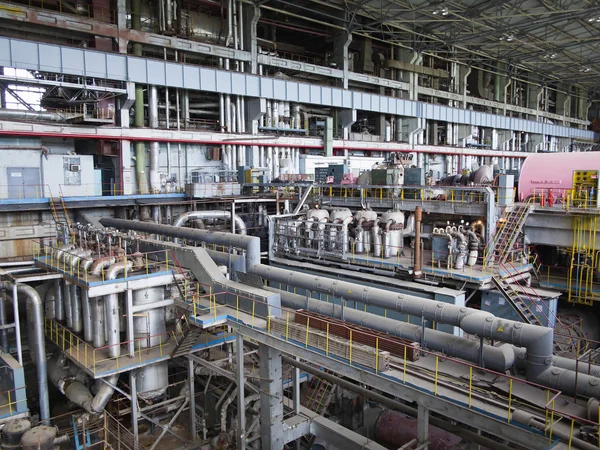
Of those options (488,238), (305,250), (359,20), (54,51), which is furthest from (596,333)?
(359,20)

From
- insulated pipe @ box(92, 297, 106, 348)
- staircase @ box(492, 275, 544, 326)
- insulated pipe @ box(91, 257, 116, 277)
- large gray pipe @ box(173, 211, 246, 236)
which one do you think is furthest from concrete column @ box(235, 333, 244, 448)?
large gray pipe @ box(173, 211, 246, 236)

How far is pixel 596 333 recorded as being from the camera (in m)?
21.5

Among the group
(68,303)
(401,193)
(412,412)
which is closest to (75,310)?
(68,303)

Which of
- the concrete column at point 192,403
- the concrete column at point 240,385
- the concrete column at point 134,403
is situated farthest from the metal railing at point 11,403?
the concrete column at point 240,385

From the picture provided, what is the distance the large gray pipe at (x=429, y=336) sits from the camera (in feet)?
37.7

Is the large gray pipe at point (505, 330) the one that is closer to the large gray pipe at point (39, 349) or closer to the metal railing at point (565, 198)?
the large gray pipe at point (39, 349)

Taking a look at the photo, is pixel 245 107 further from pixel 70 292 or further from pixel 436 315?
pixel 436 315

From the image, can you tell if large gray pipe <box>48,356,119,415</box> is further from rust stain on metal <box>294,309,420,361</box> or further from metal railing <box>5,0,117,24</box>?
metal railing <box>5,0,117,24</box>

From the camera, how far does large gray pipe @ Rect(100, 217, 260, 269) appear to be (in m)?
17.6

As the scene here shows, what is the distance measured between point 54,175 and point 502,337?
24.1 meters

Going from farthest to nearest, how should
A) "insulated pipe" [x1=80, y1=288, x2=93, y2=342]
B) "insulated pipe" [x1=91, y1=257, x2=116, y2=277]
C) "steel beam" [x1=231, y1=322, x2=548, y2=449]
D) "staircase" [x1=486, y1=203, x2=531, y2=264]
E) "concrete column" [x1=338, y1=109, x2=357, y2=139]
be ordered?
"concrete column" [x1=338, y1=109, x2=357, y2=139], "staircase" [x1=486, y1=203, x2=531, y2=264], "insulated pipe" [x1=80, y1=288, x2=93, y2=342], "insulated pipe" [x1=91, y1=257, x2=116, y2=277], "steel beam" [x1=231, y1=322, x2=548, y2=449]

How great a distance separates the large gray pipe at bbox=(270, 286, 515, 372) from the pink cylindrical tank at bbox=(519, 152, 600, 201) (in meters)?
14.1

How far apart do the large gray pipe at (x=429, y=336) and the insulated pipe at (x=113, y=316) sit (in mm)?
5681

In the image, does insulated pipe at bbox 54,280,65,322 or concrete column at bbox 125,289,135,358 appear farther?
insulated pipe at bbox 54,280,65,322
